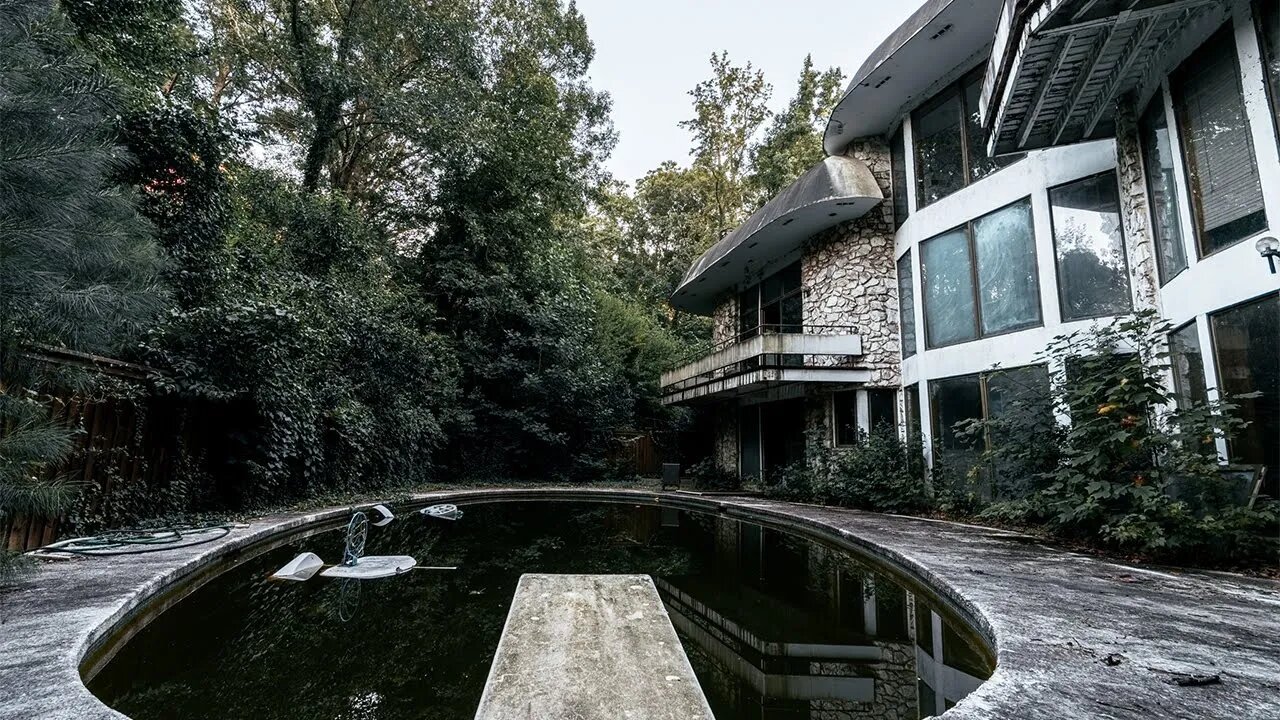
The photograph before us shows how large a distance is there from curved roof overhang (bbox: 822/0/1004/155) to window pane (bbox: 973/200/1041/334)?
2365 mm

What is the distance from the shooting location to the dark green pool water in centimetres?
254

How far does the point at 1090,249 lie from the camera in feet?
22.8

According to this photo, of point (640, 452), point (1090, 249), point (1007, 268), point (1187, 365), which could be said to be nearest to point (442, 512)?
point (1007, 268)

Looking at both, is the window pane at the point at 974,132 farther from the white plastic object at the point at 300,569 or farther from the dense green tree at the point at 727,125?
the dense green tree at the point at 727,125

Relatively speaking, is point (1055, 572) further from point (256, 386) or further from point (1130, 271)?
point (256, 386)

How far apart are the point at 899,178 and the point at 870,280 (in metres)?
1.82

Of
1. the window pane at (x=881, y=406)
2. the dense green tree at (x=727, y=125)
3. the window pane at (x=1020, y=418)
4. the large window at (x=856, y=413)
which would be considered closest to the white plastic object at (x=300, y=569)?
the window pane at (x=1020, y=418)

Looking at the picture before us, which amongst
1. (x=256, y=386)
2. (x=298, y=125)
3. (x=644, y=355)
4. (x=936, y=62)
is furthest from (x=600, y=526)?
(x=298, y=125)

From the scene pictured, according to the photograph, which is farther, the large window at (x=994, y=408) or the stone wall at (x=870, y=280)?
the stone wall at (x=870, y=280)

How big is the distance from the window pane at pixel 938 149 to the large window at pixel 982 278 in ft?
2.66

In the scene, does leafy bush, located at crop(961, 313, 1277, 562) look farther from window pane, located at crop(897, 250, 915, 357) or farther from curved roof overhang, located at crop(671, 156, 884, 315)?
curved roof overhang, located at crop(671, 156, 884, 315)

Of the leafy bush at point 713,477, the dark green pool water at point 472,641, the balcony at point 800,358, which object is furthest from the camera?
the leafy bush at point 713,477

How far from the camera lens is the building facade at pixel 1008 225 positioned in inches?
182

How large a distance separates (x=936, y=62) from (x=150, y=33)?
10685mm
